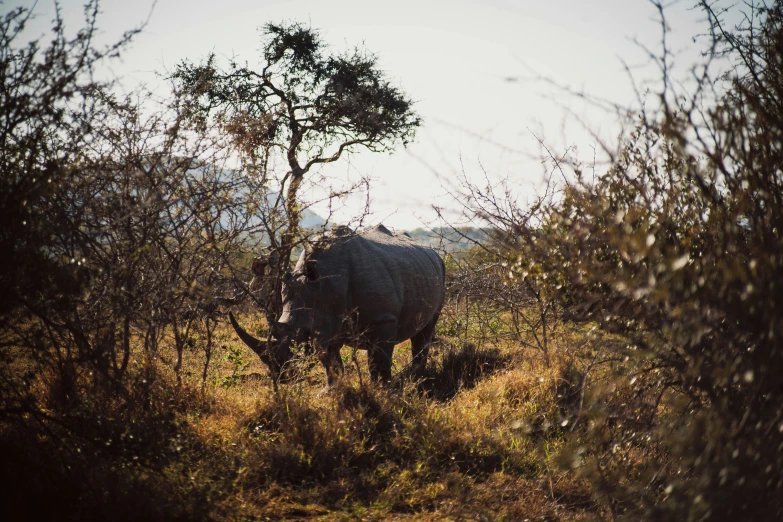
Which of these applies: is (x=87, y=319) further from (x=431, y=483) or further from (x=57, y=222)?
(x=431, y=483)

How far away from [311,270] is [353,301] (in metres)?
0.71

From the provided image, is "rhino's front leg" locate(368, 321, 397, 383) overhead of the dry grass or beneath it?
overhead

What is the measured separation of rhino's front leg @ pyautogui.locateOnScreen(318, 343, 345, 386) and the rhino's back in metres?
0.53

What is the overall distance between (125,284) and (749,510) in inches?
171

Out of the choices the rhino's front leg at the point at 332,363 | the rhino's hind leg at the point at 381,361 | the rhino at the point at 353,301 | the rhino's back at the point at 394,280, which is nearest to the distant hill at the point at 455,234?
the rhino's back at the point at 394,280

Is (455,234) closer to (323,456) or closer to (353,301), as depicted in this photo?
(353,301)

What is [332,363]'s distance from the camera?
6055 mm

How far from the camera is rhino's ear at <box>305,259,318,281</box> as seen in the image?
21.5 feet

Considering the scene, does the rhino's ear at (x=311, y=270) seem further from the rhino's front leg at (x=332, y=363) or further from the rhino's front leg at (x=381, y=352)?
the rhino's front leg at (x=381, y=352)

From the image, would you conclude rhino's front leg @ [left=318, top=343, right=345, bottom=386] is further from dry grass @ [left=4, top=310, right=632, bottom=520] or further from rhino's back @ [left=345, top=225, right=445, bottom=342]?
rhino's back @ [left=345, top=225, right=445, bottom=342]

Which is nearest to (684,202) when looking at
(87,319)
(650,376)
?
(650,376)

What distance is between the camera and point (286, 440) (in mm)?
4758

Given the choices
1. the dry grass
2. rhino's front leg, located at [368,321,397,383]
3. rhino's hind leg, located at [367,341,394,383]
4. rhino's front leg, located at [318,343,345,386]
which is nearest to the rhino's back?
rhino's front leg, located at [368,321,397,383]

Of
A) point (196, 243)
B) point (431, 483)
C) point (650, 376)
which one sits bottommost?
point (431, 483)
